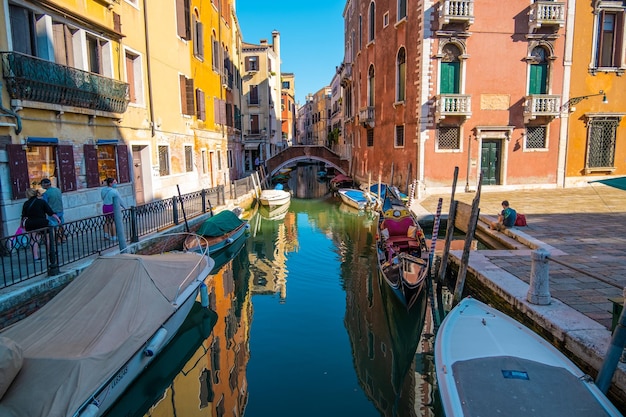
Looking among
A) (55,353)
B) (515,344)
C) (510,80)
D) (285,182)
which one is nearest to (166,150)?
(55,353)

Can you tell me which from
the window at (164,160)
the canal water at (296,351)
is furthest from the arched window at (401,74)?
the window at (164,160)

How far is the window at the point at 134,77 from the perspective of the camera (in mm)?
12312

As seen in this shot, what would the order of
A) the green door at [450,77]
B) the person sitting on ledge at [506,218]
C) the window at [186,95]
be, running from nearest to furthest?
the person sitting on ledge at [506,218], the window at [186,95], the green door at [450,77]

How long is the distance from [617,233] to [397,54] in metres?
12.8

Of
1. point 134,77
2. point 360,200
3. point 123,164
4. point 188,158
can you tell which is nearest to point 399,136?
point 360,200

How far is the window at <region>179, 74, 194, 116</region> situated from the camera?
52.3 ft

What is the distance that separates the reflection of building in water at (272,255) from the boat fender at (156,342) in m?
3.57

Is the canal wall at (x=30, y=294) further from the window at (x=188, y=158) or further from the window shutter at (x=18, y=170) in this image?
the window at (x=188, y=158)

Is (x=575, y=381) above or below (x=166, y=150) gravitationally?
below

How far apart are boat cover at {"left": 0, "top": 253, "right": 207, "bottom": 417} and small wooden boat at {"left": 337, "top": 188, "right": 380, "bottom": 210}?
13.3 meters

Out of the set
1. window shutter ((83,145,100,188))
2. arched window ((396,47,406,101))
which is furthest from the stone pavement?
window shutter ((83,145,100,188))

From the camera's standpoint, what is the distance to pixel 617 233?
985cm

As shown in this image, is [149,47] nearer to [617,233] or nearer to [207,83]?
[207,83]

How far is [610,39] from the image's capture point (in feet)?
58.1
